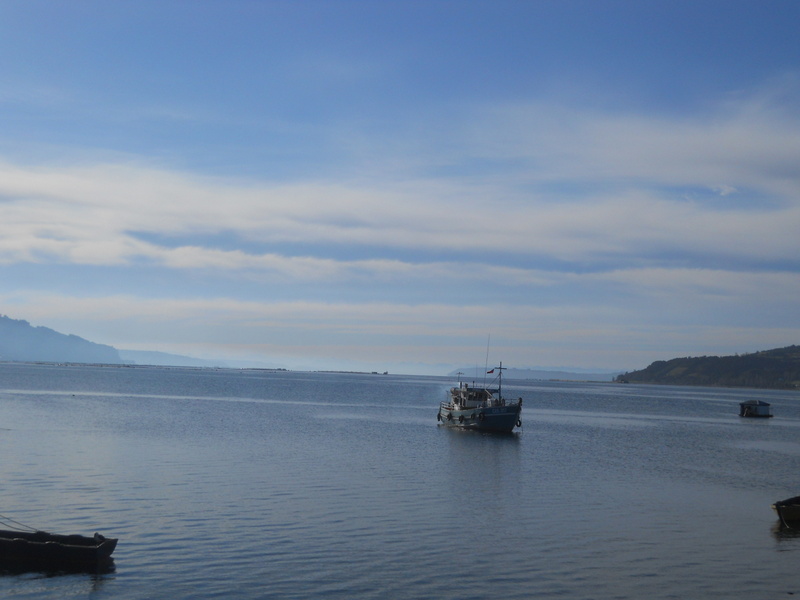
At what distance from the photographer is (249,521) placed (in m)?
33.1

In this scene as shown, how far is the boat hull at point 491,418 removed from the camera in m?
87.5

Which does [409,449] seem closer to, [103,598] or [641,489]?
[641,489]

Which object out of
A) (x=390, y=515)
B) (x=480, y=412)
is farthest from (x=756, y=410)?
(x=390, y=515)

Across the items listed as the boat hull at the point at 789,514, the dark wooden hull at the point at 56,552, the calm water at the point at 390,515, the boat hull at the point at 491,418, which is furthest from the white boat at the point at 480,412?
the dark wooden hull at the point at 56,552

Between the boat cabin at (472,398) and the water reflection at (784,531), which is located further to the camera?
the boat cabin at (472,398)

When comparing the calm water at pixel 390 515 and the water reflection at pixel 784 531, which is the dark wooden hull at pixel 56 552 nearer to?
the calm water at pixel 390 515

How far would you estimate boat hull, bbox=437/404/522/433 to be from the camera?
287ft

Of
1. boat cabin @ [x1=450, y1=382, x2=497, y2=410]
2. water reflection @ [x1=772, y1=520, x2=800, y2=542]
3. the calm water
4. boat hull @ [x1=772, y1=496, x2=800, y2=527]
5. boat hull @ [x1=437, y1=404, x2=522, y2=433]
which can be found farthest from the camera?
boat cabin @ [x1=450, y1=382, x2=497, y2=410]

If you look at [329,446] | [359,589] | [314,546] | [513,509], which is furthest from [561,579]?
[329,446]

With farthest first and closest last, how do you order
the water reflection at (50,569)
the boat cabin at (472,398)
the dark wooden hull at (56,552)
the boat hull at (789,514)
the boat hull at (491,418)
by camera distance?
the boat cabin at (472,398)
the boat hull at (491,418)
the boat hull at (789,514)
the dark wooden hull at (56,552)
the water reflection at (50,569)

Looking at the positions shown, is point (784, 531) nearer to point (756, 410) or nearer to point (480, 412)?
point (480, 412)

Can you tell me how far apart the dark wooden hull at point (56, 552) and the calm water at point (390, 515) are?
0.61 m

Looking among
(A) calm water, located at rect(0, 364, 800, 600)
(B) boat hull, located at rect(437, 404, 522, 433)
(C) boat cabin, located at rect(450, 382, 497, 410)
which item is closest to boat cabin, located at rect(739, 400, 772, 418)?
(C) boat cabin, located at rect(450, 382, 497, 410)

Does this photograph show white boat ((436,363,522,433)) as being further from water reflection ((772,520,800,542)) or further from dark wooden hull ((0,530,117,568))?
dark wooden hull ((0,530,117,568))
